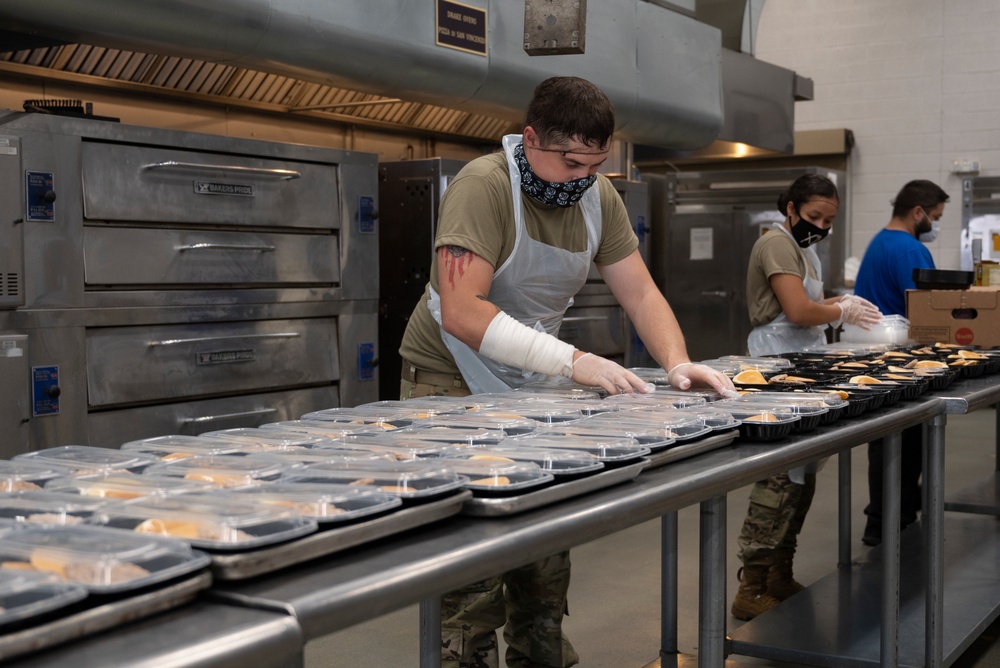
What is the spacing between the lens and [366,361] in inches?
139

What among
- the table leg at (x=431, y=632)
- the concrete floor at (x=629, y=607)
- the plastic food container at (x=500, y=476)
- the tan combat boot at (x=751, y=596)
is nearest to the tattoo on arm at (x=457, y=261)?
A: the table leg at (x=431, y=632)

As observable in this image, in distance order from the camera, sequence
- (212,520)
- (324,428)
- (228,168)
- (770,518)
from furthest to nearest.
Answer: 1. (770,518)
2. (228,168)
3. (324,428)
4. (212,520)

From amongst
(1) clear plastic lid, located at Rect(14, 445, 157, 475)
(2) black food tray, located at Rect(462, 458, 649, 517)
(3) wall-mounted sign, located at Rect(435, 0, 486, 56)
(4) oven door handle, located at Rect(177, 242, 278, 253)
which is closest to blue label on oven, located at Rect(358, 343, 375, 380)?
(4) oven door handle, located at Rect(177, 242, 278, 253)

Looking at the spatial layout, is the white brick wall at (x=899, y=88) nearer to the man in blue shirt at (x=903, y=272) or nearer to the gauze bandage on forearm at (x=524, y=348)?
the man in blue shirt at (x=903, y=272)

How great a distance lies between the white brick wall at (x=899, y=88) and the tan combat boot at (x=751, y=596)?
5.84m

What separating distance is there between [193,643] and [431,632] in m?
1.11

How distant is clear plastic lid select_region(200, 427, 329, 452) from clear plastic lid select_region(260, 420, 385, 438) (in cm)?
2

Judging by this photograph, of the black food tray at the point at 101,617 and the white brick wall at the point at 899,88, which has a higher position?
the white brick wall at the point at 899,88

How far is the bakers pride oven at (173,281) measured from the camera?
2564mm

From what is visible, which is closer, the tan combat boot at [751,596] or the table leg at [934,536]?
the table leg at [934,536]

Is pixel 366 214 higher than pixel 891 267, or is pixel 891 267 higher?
pixel 366 214

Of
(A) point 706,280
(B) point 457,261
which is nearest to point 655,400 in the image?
(B) point 457,261

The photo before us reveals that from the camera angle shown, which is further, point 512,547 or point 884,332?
point 884,332

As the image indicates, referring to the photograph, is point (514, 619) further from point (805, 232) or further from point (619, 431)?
point (805, 232)
